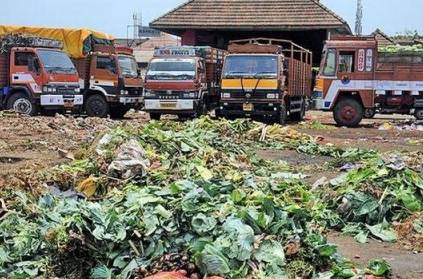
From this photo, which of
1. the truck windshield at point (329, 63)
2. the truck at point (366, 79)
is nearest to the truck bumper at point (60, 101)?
the truck at point (366, 79)

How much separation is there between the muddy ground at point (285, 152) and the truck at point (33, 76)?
5.45 feet

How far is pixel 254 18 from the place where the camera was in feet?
111

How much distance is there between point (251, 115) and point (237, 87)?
105 centimetres

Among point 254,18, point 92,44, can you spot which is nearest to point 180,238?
point 92,44

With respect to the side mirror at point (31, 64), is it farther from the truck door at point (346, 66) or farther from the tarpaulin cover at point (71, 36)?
the truck door at point (346, 66)

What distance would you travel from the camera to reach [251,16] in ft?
112

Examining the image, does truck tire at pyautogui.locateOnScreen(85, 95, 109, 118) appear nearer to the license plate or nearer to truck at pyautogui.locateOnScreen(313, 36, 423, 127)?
the license plate

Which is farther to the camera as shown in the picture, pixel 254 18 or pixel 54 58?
pixel 254 18

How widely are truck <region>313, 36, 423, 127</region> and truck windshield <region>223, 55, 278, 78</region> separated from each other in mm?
2025

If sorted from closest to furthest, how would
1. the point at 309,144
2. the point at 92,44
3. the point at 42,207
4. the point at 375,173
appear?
the point at 42,207 < the point at 375,173 < the point at 309,144 < the point at 92,44

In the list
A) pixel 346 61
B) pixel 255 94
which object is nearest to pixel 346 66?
pixel 346 61

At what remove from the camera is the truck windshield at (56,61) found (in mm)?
23250

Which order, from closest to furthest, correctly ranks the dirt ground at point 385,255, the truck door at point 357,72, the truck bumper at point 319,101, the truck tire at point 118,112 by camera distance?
the dirt ground at point 385,255 → the truck door at point 357,72 → the truck bumper at point 319,101 → the truck tire at point 118,112

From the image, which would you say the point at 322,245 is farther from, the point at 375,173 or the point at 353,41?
the point at 353,41
